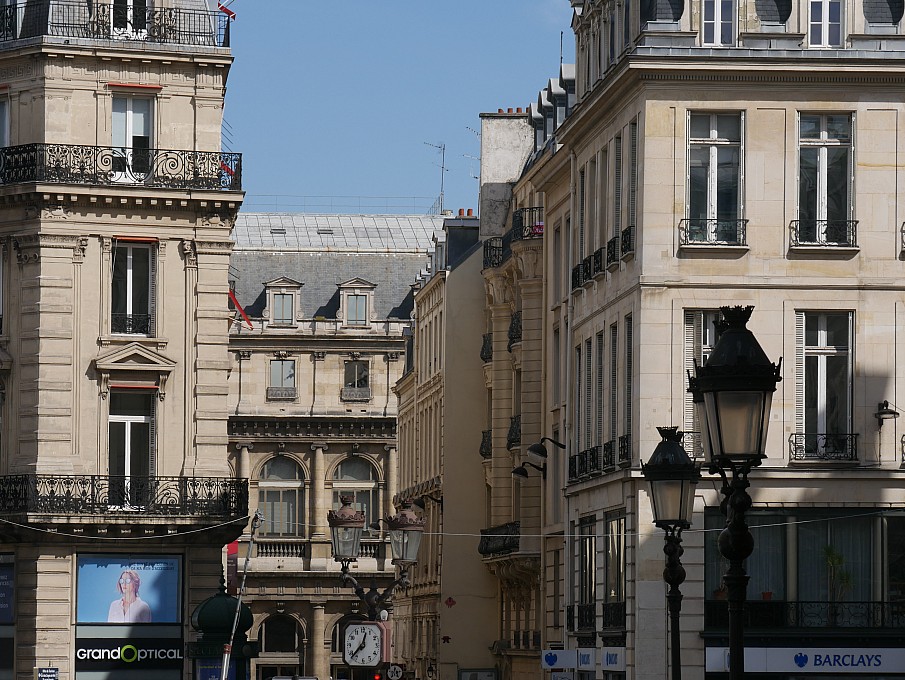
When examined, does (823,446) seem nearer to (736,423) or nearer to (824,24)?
(824,24)

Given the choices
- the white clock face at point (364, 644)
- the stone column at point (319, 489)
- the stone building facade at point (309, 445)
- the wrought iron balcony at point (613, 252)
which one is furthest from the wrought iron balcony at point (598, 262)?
the stone column at point (319, 489)

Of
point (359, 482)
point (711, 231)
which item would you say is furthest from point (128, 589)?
point (359, 482)

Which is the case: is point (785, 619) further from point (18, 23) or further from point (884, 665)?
point (18, 23)

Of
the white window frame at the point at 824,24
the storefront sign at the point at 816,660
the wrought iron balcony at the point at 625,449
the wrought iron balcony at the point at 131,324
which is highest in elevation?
the white window frame at the point at 824,24

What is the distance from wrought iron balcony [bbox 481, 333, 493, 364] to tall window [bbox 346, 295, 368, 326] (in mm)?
30258

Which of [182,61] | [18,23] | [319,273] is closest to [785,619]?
[182,61]

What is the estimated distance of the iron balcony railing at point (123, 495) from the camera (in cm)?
4206

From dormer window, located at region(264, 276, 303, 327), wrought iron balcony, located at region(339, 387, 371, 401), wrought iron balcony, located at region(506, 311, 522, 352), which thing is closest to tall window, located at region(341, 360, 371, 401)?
wrought iron balcony, located at region(339, 387, 371, 401)

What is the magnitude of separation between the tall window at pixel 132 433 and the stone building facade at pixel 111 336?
4cm

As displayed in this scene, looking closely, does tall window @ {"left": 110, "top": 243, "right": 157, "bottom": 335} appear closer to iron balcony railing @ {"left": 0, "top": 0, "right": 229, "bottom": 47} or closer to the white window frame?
iron balcony railing @ {"left": 0, "top": 0, "right": 229, "bottom": 47}

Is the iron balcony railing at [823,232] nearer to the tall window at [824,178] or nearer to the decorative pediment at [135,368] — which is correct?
the tall window at [824,178]

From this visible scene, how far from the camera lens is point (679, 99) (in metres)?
35.8

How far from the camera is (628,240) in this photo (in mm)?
36688

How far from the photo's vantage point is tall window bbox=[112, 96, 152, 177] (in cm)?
4362
